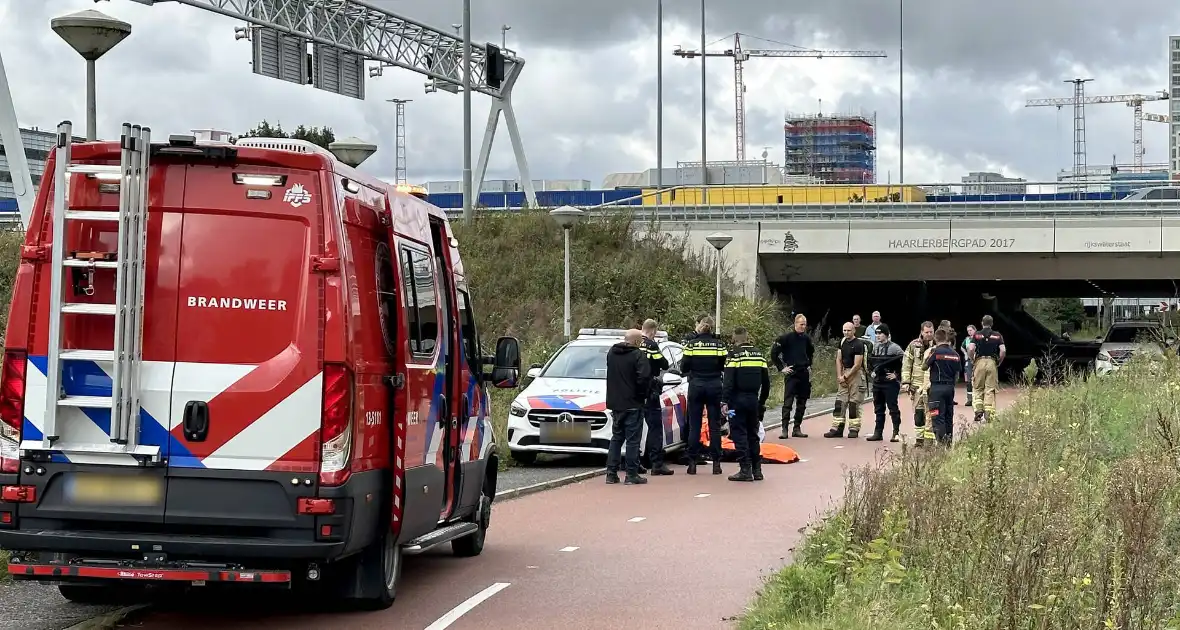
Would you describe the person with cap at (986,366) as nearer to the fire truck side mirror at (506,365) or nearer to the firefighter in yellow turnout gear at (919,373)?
the firefighter in yellow turnout gear at (919,373)

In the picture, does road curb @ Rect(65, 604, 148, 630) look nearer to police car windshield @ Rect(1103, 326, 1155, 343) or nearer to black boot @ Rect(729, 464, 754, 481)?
black boot @ Rect(729, 464, 754, 481)

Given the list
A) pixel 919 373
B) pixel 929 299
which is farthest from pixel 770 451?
pixel 929 299

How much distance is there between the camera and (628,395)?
51.5ft

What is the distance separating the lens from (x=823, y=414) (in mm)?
26656

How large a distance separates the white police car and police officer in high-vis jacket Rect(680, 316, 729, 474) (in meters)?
0.79

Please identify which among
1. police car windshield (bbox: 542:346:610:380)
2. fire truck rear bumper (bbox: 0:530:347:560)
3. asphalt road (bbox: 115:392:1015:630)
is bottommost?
asphalt road (bbox: 115:392:1015:630)

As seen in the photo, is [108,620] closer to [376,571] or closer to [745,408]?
[376,571]

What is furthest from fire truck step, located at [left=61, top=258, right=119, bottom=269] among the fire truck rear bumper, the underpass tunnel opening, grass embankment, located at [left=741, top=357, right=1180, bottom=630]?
the underpass tunnel opening

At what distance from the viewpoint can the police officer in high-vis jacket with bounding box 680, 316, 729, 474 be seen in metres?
16.6

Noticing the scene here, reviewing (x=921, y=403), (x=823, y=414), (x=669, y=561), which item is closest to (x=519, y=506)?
(x=669, y=561)

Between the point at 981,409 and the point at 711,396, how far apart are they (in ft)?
25.7

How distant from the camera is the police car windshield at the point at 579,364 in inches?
731

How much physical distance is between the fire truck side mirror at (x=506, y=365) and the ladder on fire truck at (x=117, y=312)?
345 centimetres

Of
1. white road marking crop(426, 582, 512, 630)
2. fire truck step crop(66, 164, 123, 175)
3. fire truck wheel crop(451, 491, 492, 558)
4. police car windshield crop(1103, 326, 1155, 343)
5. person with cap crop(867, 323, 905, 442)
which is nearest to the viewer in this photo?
fire truck step crop(66, 164, 123, 175)
